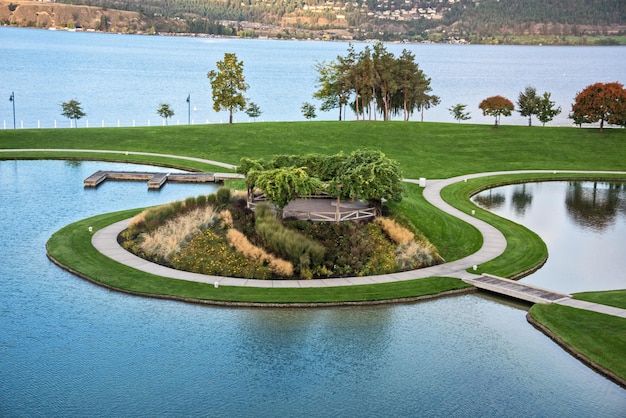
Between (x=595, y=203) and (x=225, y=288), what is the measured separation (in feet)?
108

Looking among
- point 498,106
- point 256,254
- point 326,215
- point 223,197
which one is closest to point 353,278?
point 326,215

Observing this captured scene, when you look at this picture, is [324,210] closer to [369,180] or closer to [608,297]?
[369,180]

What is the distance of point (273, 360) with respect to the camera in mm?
27344

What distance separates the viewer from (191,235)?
128 feet

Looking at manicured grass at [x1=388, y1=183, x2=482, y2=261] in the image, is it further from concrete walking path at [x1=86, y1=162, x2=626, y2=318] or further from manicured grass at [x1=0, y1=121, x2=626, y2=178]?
manicured grass at [x1=0, y1=121, x2=626, y2=178]

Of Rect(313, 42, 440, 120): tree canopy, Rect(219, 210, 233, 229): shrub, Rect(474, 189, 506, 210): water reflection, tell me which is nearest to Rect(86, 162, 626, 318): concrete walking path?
Rect(219, 210, 233, 229): shrub

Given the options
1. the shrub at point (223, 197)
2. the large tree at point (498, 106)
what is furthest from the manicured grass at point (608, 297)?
the large tree at point (498, 106)

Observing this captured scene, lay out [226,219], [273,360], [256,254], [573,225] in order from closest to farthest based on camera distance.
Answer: [273,360] → [256,254] → [226,219] → [573,225]

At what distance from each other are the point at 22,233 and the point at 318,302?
62.9ft

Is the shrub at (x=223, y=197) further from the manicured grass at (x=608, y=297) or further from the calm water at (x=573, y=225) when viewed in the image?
the manicured grass at (x=608, y=297)

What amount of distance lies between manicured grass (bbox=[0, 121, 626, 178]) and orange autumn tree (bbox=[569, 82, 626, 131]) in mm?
1738

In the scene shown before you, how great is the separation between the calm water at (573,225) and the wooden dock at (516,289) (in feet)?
5.91

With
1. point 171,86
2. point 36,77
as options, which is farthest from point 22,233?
point 36,77

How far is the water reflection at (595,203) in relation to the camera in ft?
165
